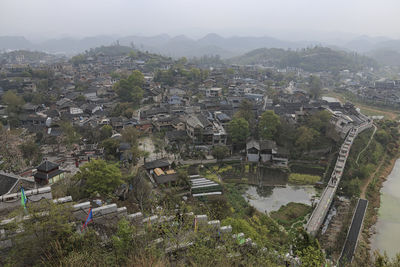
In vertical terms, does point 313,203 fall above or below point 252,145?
below

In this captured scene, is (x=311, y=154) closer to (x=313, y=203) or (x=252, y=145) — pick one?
(x=252, y=145)

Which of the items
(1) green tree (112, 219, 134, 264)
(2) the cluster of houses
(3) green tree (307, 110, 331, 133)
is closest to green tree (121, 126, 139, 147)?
(2) the cluster of houses

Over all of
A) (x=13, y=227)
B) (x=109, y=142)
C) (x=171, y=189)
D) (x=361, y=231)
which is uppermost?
(x=13, y=227)

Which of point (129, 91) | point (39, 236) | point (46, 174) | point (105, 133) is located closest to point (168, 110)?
point (129, 91)

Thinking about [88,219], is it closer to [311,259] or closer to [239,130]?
[311,259]

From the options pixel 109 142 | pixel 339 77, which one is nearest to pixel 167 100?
pixel 109 142

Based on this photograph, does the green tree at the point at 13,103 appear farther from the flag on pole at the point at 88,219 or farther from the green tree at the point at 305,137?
the green tree at the point at 305,137

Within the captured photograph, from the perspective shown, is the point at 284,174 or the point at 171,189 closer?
the point at 171,189
